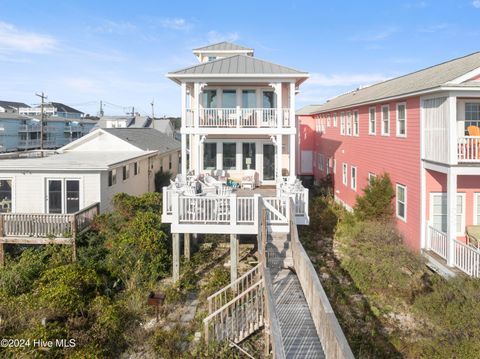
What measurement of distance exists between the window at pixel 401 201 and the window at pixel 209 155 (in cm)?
Result: 875

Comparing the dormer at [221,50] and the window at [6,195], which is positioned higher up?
the dormer at [221,50]

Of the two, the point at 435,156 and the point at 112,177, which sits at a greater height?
the point at 435,156

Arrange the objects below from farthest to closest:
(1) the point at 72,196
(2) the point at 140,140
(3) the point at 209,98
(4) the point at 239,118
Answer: (2) the point at 140,140, (3) the point at 209,98, (4) the point at 239,118, (1) the point at 72,196

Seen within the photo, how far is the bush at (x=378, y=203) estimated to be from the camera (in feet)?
58.5

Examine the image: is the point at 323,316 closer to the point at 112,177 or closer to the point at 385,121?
the point at 385,121

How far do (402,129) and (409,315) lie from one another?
28.4ft

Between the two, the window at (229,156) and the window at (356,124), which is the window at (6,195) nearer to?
the window at (229,156)

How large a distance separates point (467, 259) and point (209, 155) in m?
12.4

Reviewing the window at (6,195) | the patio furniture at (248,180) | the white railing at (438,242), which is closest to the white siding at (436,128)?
the white railing at (438,242)

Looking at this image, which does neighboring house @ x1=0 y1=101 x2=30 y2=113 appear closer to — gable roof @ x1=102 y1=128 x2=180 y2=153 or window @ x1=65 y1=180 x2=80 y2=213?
gable roof @ x1=102 y1=128 x2=180 y2=153

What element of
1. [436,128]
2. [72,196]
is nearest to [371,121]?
[436,128]

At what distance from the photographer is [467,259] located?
12781 millimetres

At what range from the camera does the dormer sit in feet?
81.7

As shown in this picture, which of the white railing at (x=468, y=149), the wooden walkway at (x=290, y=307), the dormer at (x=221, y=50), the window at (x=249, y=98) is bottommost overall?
the wooden walkway at (x=290, y=307)
